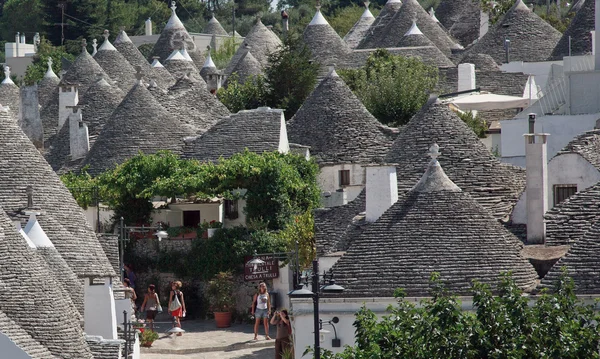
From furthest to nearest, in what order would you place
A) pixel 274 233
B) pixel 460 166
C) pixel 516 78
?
pixel 516 78 < pixel 274 233 < pixel 460 166

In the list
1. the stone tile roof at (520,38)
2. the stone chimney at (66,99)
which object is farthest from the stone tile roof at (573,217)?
the stone tile roof at (520,38)

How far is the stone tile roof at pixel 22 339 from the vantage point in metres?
25.7

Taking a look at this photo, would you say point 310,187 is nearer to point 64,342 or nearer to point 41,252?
point 41,252

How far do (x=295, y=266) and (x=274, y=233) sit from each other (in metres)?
3.79

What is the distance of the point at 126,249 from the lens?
4544 cm

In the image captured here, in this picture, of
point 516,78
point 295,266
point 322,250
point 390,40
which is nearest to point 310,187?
point 295,266

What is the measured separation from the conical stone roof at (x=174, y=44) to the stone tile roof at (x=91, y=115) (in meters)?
16.1

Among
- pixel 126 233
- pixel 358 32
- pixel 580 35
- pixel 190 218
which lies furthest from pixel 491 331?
pixel 358 32

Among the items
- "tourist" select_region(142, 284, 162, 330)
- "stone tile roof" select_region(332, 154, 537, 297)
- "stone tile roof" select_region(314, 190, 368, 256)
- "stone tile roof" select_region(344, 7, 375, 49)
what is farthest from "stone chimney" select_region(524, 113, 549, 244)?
"stone tile roof" select_region(344, 7, 375, 49)

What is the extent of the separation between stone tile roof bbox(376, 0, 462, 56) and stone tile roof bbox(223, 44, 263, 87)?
5.13 metres

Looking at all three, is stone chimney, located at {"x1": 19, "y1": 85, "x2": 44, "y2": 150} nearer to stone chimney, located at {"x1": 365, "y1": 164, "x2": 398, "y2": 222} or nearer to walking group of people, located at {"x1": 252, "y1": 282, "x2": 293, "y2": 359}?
walking group of people, located at {"x1": 252, "y1": 282, "x2": 293, "y2": 359}

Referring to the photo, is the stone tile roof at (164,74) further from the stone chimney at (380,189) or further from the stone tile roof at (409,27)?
the stone chimney at (380,189)

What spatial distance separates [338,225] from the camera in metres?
39.5

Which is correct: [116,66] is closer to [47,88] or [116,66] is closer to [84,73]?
[84,73]
